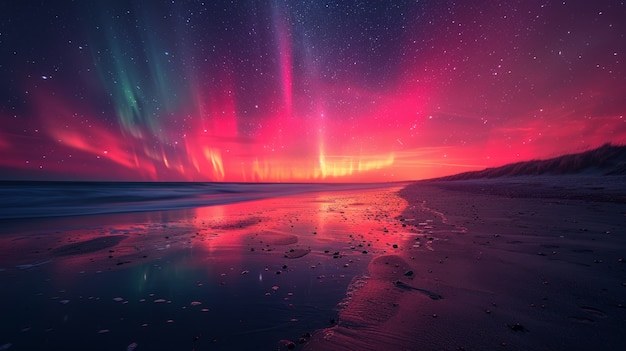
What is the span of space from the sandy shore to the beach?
0.06 ft

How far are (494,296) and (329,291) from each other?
218 cm

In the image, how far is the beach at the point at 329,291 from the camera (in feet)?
9.46

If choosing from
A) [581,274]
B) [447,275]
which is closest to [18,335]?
[447,275]

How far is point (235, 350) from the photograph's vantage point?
2738 mm

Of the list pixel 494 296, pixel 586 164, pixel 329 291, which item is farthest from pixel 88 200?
pixel 586 164

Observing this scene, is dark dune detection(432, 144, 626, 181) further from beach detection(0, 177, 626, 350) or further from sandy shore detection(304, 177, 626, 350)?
sandy shore detection(304, 177, 626, 350)

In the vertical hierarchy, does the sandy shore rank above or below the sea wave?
below

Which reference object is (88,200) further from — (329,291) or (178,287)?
(329,291)

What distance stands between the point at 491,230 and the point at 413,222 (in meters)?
2.62

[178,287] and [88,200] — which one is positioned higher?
[88,200]

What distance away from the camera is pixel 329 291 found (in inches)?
165

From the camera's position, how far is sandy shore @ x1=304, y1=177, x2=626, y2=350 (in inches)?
107

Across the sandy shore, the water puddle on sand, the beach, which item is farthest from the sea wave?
the sandy shore

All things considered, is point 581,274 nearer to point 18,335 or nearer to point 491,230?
point 491,230
